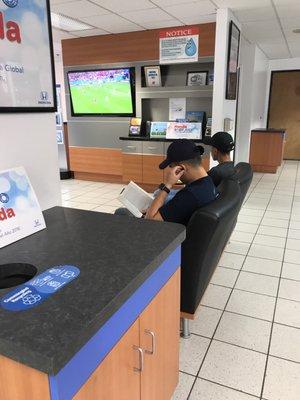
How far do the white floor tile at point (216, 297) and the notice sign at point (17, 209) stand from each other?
5.07ft

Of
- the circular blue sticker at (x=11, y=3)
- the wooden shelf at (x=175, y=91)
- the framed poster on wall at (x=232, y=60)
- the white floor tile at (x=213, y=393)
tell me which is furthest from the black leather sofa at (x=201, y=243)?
the wooden shelf at (x=175, y=91)

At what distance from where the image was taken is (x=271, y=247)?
352cm

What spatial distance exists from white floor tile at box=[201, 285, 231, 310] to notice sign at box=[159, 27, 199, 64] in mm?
3775

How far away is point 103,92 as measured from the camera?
20.1 feet

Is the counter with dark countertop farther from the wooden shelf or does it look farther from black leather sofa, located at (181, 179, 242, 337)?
the wooden shelf

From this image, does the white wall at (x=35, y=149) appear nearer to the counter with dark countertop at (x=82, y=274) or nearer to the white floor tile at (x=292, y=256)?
the counter with dark countertop at (x=82, y=274)

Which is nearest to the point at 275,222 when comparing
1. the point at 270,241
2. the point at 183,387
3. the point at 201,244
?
the point at 270,241

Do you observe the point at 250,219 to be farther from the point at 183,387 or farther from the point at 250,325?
the point at 183,387

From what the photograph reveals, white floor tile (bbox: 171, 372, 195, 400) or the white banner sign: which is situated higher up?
the white banner sign

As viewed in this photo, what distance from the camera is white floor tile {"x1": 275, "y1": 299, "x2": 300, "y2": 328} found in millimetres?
2283

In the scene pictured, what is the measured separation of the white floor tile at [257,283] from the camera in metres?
2.69

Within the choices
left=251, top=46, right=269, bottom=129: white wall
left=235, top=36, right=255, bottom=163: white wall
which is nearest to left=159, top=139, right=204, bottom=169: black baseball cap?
left=235, top=36, right=255, bottom=163: white wall

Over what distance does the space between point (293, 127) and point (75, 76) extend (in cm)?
630

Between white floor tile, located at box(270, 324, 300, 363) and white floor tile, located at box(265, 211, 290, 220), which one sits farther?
white floor tile, located at box(265, 211, 290, 220)
